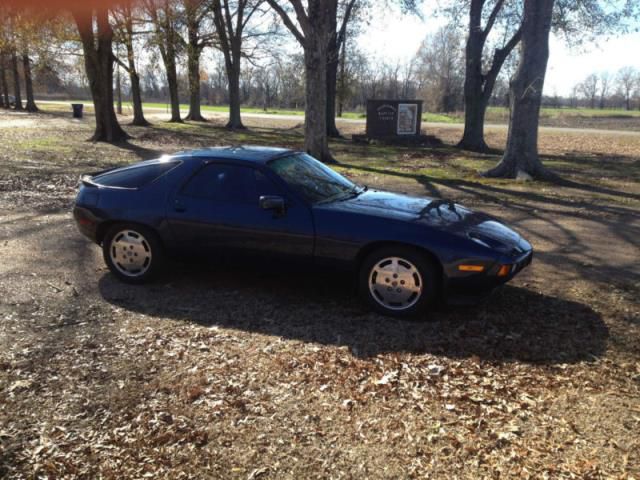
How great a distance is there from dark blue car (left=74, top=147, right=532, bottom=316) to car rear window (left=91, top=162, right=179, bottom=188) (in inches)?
0.5

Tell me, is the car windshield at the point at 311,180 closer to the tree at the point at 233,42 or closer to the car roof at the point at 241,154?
the car roof at the point at 241,154

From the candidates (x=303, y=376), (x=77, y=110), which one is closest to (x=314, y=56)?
(x=303, y=376)

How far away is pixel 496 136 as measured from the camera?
1166 inches

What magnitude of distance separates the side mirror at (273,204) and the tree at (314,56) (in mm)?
10781

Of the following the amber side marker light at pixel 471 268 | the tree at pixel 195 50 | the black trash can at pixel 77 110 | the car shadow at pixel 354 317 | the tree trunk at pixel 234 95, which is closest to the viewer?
the car shadow at pixel 354 317

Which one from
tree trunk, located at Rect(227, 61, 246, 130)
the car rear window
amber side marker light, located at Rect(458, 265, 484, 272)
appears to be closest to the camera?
amber side marker light, located at Rect(458, 265, 484, 272)

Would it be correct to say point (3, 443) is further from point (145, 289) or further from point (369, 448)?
point (145, 289)

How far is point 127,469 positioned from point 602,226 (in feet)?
26.3

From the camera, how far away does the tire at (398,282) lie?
14.5 ft

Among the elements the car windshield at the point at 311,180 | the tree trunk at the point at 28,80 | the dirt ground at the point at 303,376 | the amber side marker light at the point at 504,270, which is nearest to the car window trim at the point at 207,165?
the car windshield at the point at 311,180

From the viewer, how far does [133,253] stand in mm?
5355

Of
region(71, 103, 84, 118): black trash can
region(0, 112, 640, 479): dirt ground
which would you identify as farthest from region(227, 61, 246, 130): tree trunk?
region(0, 112, 640, 479): dirt ground

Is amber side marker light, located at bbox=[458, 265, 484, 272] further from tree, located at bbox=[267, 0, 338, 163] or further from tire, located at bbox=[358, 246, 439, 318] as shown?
tree, located at bbox=[267, 0, 338, 163]

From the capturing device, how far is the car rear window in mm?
Result: 5344
